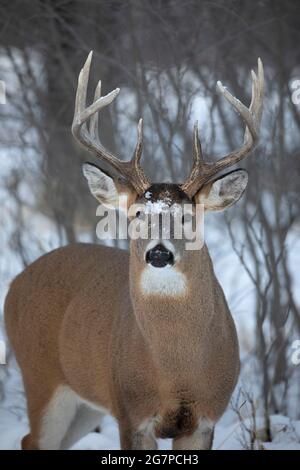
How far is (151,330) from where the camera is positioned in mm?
5547

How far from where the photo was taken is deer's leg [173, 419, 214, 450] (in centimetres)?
566

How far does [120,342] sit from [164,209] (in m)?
0.95

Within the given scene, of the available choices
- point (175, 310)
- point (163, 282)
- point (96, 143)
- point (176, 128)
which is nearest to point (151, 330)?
point (175, 310)

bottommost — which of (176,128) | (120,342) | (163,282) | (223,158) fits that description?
(120,342)

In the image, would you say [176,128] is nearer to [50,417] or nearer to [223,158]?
[223,158]

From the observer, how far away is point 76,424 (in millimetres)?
6957

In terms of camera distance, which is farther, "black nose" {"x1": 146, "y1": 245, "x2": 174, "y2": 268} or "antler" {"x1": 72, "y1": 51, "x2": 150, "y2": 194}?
"antler" {"x1": 72, "y1": 51, "x2": 150, "y2": 194}

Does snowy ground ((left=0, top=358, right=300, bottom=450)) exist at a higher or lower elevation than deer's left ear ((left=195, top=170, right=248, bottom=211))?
lower

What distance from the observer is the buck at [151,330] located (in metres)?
5.48

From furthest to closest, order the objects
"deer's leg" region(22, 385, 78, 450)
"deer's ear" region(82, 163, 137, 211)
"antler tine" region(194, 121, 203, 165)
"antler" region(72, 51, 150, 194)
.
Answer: "deer's leg" region(22, 385, 78, 450), "deer's ear" region(82, 163, 137, 211), "antler" region(72, 51, 150, 194), "antler tine" region(194, 121, 203, 165)

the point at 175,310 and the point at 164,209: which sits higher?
the point at 164,209

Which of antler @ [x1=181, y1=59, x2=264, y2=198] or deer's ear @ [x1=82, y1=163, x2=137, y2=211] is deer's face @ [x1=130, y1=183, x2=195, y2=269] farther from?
deer's ear @ [x1=82, y1=163, x2=137, y2=211]

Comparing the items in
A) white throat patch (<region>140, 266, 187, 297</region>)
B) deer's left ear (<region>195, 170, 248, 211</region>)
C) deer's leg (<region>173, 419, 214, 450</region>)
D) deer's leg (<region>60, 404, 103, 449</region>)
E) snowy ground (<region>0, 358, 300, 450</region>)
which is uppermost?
deer's left ear (<region>195, 170, 248, 211</region>)

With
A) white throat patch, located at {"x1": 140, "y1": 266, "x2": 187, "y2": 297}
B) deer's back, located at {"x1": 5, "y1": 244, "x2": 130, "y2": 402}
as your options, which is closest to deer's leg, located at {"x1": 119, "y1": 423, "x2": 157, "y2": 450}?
deer's back, located at {"x1": 5, "y1": 244, "x2": 130, "y2": 402}
